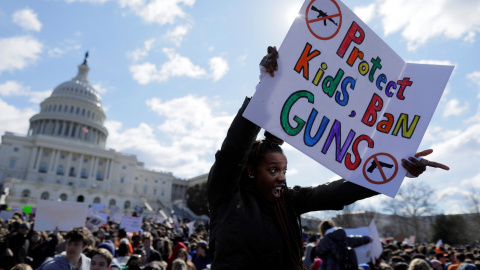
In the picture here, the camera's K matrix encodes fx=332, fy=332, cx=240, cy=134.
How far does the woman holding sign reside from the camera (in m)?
1.58

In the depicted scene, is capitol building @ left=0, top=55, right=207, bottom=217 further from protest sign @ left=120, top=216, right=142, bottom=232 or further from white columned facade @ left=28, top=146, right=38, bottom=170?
protest sign @ left=120, top=216, right=142, bottom=232

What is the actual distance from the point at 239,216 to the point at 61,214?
8.60 meters

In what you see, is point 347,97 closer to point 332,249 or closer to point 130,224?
point 332,249

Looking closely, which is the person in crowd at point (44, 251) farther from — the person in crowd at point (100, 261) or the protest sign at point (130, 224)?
the protest sign at point (130, 224)

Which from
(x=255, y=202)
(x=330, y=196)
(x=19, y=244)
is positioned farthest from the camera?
(x=19, y=244)

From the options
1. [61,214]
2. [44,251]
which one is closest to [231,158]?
[44,251]

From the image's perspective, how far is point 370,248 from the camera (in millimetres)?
6703

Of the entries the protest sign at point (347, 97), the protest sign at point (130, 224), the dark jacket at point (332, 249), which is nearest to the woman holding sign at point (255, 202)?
the protest sign at point (347, 97)

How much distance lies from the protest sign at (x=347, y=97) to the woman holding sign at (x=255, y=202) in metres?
0.12

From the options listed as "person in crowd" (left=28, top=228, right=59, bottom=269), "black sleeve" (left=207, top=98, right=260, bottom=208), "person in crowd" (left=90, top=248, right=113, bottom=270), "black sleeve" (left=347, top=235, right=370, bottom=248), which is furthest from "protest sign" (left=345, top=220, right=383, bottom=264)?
"person in crowd" (left=28, top=228, right=59, bottom=269)

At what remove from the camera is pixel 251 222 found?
163 cm

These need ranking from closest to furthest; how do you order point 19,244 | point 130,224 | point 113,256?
point 19,244 → point 113,256 → point 130,224

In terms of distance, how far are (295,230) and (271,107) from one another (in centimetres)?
68

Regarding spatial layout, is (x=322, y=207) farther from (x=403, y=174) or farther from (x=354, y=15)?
(x=354, y=15)
